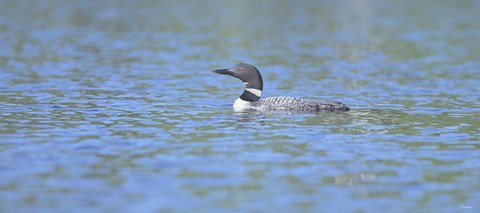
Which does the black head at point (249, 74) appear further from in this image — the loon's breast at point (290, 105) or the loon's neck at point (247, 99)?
the loon's breast at point (290, 105)

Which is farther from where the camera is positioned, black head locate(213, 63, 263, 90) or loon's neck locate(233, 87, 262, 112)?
black head locate(213, 63, 263, 90)

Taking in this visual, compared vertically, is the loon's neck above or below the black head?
below

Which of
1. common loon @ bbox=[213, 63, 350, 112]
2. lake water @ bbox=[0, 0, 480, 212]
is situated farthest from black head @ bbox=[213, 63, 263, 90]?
lake water @ bbox=[0, 0, 480, 212]

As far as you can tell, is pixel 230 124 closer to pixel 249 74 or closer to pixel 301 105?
pixel 301 105

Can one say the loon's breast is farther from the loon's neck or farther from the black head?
the black head

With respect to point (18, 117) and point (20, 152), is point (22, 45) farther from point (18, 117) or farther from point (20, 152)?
point (20, 152)

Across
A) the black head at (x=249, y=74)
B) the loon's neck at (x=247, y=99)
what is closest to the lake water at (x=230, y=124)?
the loon's neck at (x=247, y=99)

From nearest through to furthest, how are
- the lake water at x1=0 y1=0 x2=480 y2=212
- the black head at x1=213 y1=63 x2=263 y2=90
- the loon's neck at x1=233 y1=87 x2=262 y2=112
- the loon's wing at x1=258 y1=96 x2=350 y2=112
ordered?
the lake water at x1=0 y1=0 x2=480 y2=212 < the loon's wing at x1=258 y1=96 x2=350 y2=112 < the loon's neck at x1=233 y1=87 x2=262 y2=112 < the black head at x1=213 y1=63 x2=263 y2=90

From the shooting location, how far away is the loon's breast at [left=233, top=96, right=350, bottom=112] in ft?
46.9

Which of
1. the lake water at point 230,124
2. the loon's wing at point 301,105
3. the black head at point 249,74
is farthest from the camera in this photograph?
the black head at point 249,74

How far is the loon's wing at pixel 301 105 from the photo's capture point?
14.3 meters

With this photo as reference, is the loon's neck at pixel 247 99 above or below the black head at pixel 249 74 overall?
below

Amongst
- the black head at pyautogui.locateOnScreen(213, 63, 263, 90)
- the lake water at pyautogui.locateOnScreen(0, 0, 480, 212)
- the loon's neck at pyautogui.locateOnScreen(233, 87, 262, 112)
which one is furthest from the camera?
the black head at pyautogui.locateOnScreen(213, 63, 263, 90)

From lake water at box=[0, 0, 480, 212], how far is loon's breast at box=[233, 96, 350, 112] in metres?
0.21
